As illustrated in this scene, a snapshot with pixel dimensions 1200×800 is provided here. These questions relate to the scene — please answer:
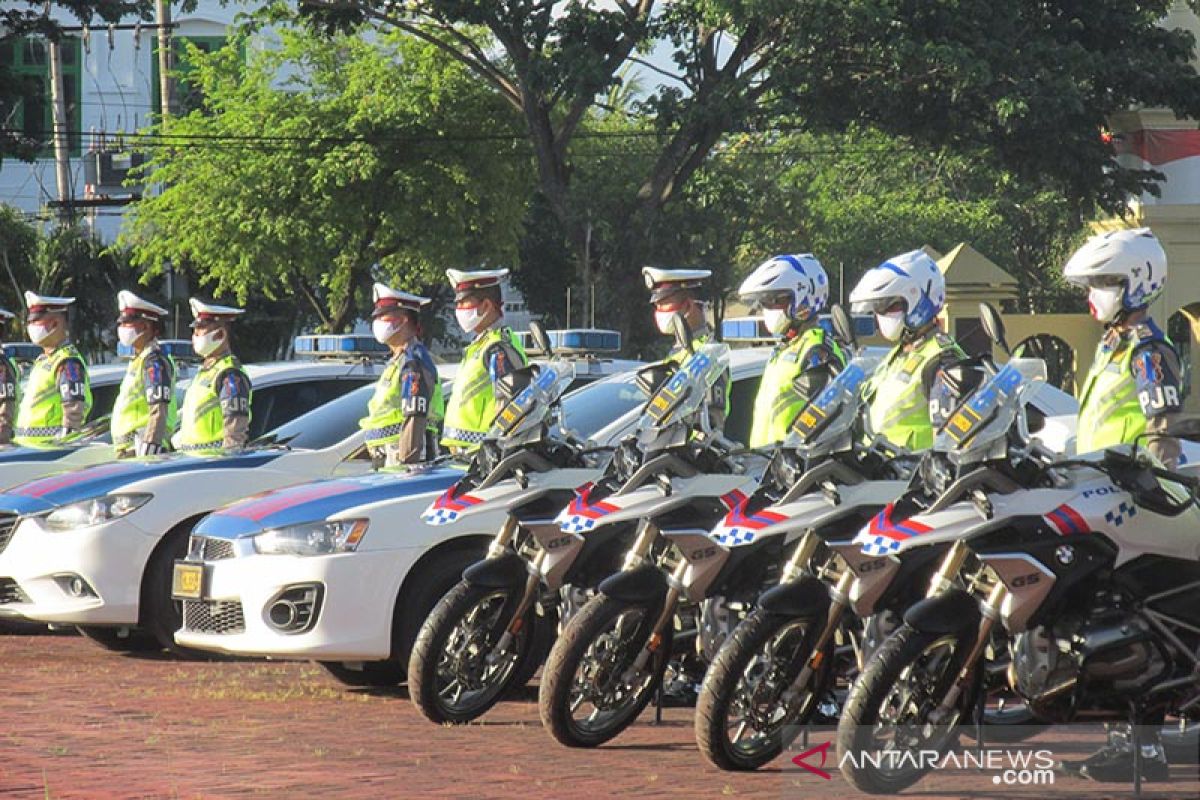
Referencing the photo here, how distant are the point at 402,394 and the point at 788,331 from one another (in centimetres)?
271

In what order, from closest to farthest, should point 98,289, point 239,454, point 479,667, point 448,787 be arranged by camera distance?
point 448,787 → point 479,667 → point 239,454 → point 98,289

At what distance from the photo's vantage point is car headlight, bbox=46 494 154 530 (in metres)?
11.8

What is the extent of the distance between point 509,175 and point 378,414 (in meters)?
23.6

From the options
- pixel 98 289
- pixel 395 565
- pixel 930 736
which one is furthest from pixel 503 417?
pixel 98 289

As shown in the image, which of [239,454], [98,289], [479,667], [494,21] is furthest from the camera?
[98,289]

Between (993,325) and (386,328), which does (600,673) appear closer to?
(993,325)

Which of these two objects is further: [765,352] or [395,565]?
[765,352]

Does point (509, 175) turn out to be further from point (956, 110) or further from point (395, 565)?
point (395, 565)

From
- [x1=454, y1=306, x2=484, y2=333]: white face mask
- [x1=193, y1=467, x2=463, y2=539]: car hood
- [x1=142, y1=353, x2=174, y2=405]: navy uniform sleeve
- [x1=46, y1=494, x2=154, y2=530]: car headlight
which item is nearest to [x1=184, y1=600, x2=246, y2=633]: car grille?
[x1=193, y1=467, x2=463, y2=539]: car hood

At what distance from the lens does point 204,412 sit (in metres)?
13.6

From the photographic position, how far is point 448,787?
771 cm

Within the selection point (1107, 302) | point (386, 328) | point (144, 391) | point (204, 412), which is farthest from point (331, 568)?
point (144, 391)

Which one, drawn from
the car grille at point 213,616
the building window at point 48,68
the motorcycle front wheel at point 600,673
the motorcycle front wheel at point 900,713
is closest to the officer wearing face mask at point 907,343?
the motorcycle front wheel at point 600,673

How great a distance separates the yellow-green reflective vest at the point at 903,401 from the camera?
29.8 ft
